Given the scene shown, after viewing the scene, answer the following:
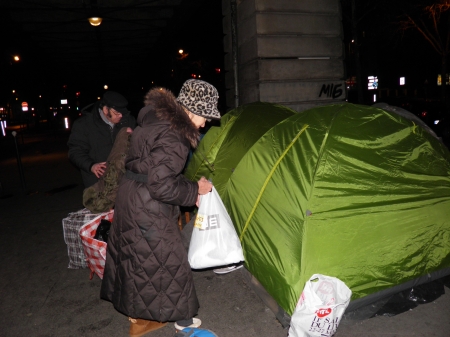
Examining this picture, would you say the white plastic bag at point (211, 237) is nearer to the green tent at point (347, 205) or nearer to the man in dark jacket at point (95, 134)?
the green tent at point (347, 205)

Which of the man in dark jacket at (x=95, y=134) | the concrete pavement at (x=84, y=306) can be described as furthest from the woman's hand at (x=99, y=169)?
the concrete pavement at (x=84, y=306)

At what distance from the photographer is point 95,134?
4289 mm

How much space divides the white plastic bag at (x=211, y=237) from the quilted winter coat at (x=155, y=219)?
28 centimetres

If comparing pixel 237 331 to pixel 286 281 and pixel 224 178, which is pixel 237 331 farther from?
pixel 224 178

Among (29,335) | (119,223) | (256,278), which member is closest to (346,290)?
(256,278)

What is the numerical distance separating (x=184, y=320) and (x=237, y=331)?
1.51 feet

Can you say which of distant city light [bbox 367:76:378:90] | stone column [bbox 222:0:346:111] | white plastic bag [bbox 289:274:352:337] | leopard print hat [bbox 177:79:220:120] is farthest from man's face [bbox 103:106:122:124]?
distant city light [bbox 367:76:378:90]

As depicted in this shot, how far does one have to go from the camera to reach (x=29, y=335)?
10.5 feet

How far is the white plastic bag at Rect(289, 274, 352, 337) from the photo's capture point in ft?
8.71

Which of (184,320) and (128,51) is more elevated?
(128,51)

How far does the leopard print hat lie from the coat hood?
2.8 inches

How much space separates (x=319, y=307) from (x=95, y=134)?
3.05m

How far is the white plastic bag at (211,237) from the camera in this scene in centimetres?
301

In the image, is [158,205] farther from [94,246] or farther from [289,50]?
[289,50]
